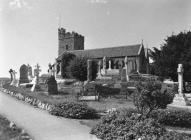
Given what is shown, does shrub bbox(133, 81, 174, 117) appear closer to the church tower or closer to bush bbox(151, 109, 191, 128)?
bush bbox(151, 109, 191, 128)

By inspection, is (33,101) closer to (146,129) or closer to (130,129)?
(130,129)

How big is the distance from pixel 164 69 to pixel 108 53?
37.5 metres

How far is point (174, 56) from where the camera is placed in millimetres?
34625

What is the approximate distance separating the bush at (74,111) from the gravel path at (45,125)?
0.51 m

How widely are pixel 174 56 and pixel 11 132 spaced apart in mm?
29460

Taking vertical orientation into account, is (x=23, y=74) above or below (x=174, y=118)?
above

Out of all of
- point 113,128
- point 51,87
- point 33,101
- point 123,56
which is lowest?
point 113,128

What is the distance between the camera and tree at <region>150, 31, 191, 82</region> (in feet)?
108

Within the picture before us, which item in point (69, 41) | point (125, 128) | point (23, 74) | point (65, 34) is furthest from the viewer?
point (65, 34)

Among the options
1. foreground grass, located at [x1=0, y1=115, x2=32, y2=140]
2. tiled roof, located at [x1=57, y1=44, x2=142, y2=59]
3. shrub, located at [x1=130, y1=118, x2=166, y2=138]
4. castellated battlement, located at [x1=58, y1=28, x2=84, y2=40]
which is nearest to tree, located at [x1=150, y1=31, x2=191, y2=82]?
shrub, located at [x1=130, y1=118, x2=166, y2=138]

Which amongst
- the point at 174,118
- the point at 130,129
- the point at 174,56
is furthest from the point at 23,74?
the point at 130,129

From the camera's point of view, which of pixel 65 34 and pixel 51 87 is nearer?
pixel 51 87

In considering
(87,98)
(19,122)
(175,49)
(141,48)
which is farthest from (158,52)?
(19,122)

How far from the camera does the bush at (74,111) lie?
41.2ft
